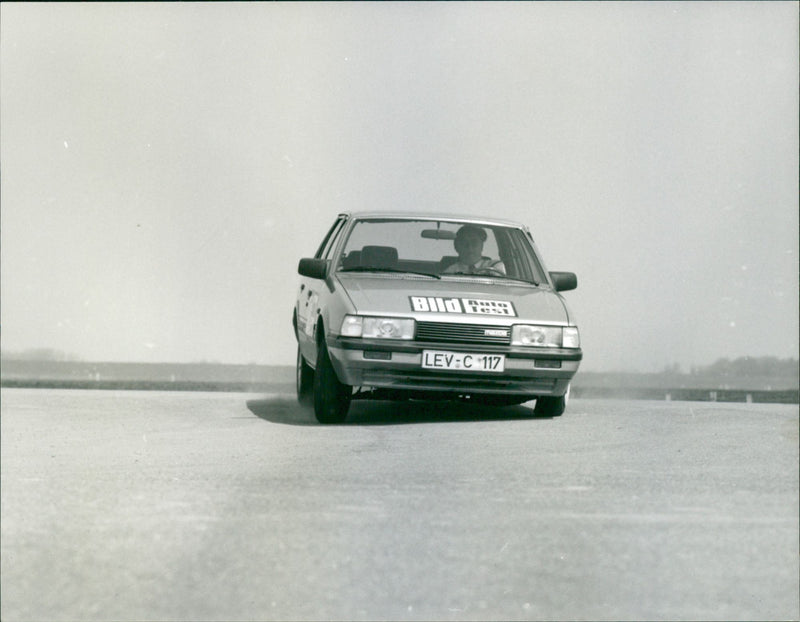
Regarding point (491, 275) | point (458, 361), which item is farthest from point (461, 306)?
point (491, 275)

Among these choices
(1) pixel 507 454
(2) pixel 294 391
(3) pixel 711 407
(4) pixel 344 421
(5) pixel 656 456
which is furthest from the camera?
(3) pixel 711 407

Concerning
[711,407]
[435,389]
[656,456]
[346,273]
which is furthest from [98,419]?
[711,407]

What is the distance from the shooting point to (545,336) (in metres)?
6.36

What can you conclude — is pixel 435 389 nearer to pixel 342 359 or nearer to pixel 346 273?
pixel 342 359

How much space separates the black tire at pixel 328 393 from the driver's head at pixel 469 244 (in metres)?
1.13

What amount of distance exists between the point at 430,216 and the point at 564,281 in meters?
0.92

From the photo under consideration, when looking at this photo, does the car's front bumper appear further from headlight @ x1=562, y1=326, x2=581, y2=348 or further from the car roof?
the car roof

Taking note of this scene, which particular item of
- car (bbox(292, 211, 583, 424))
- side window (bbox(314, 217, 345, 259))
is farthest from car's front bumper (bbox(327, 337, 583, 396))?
side window (bbox(314, 217, 345, 259))

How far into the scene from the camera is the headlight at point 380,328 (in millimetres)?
6195

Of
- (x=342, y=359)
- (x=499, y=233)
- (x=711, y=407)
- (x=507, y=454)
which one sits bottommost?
(x=711, y=407)

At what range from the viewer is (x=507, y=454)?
20.4 feet

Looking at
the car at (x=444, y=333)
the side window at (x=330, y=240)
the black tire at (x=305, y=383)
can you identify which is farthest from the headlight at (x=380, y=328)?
the side window at (x=330, y=240)

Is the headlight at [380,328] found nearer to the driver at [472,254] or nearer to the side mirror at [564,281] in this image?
the driver at [472,254]

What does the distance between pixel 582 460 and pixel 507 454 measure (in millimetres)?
579
